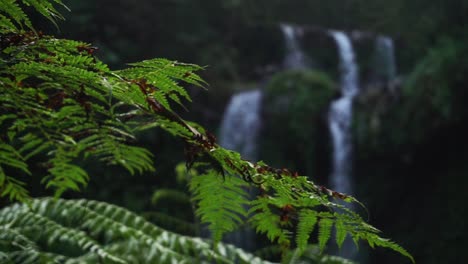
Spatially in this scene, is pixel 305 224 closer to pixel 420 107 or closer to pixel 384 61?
pixel 420 107

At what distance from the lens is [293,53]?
44.8 feet

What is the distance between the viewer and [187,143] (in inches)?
36.4

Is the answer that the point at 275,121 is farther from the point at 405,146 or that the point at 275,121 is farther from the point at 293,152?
the point at 405,146

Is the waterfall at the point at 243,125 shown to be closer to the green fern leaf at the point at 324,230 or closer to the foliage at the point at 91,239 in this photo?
the foliage at the point at 91,239

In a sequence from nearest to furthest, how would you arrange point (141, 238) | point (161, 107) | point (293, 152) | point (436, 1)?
1. point (161, 107)
2. point (141, 238)
3. point (293, 152)
4. point (436, 1)

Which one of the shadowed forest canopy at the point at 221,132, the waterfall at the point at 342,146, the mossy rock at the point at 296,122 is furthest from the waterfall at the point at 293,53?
the waterfall at the point at 342,146

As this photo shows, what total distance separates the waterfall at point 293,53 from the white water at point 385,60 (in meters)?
2.20

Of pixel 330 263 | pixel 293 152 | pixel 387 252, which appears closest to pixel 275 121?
pixel 293 152

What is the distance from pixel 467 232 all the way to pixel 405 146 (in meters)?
1.77

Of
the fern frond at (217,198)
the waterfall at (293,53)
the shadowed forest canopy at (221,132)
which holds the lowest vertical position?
the fern frond at (217,198)

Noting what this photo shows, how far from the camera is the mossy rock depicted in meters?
9.29

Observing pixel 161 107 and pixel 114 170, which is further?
pixel 114 170

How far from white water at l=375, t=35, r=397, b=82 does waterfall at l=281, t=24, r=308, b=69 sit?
86.5 inches

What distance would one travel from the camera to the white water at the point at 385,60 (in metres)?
13.4
